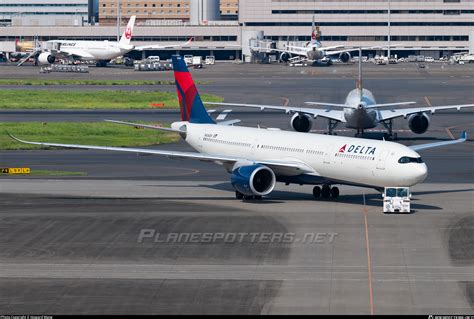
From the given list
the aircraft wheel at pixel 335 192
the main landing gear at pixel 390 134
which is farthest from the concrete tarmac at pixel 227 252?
the main landing gear at pixel 390 134

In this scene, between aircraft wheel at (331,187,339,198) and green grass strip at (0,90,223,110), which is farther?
green grass strip at (0,90,223,110)

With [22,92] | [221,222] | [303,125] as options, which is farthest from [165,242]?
[22,92]

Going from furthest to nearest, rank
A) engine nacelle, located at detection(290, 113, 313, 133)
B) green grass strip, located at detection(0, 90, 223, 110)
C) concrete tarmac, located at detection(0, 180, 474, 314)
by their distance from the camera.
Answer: green grass strip, located at detection(0, 90, 223, 110) < engine nacelle, located at detection(290, 113, 313, 133) < concrete tarmac, located at detection(0, 180, 474, 314)

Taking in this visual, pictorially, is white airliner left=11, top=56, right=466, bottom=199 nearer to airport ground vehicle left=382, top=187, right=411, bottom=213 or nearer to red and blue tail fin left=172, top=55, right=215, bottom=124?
airport ground vehicle left=382, top=187, right=411, bottom=213

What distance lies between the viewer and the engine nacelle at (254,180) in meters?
64.5

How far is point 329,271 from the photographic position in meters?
46.8

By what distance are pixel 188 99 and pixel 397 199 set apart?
19606 mm

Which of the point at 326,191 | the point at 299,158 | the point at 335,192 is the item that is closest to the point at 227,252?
the point at 299,158

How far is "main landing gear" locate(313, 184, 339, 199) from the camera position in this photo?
6731 cm

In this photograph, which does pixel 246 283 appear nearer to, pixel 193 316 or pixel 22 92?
pixel 193 316

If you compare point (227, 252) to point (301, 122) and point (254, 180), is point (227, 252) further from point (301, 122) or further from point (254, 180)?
point (301, 122)

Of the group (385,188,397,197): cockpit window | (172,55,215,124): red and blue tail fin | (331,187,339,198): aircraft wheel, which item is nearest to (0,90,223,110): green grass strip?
(172,55,215,124): red and blue tail fin

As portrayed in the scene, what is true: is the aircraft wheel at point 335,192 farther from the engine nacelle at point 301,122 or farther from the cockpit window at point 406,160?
the engine nacelle at point 301,122

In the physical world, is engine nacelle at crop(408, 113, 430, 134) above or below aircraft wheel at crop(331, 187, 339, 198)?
above
